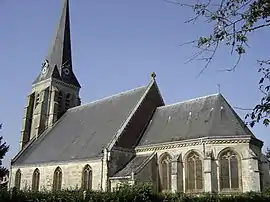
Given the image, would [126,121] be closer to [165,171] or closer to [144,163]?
[144,163]

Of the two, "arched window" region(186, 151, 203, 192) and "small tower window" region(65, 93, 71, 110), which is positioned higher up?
"small tower window" region(65, 93, 71, 110)

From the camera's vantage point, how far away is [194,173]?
2109 centimetres

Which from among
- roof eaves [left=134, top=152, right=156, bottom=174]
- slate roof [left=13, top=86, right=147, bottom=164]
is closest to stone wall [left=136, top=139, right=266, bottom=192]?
roof eaves [left=134, top=152, right=156, bottom=174]

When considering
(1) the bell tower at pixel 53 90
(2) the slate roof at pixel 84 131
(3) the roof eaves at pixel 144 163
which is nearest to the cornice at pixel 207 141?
(3) the roof eaves at pixel 144 163

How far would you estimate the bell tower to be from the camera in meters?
33.2

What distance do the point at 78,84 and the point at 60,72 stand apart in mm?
2552

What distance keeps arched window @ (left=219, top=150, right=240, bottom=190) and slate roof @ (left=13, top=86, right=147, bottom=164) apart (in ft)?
26.1

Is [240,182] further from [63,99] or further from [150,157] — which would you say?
[63,99]

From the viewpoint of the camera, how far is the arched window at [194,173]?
2075 cm

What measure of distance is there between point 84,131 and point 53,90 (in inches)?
324

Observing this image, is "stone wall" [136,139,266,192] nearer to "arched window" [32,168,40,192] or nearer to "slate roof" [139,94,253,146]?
"slate roof" [139,94,253,146]

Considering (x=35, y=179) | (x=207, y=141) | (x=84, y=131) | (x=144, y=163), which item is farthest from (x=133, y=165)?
(x=35, y=179)

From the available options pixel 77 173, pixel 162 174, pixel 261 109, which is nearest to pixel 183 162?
pixel 162 174

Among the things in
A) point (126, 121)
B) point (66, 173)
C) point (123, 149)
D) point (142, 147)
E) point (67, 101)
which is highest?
point (67, 101)
